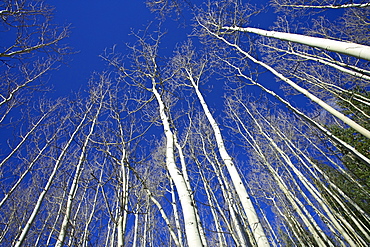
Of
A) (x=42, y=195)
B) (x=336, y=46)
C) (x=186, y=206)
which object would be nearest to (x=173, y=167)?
(x=186, y=206)

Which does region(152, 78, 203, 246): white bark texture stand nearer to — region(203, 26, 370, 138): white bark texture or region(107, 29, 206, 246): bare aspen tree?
region(107, 29, 206, 246): bare aspen tree

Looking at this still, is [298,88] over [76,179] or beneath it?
over

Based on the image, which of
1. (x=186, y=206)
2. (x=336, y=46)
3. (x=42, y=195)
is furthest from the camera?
(x=42, y=195)

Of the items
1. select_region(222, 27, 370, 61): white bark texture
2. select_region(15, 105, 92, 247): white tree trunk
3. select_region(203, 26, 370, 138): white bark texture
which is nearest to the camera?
select_region(222, 27, 370, 61): white bark texture

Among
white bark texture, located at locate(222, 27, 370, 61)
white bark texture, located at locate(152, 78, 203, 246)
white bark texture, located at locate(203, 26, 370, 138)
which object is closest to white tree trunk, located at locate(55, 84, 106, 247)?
white bark texture, located at locate(152, 78, 203, 246)

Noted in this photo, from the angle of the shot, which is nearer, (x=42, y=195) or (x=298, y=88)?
(x=298, y=88)

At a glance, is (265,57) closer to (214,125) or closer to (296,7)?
(296,7)

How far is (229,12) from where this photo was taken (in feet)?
16.5

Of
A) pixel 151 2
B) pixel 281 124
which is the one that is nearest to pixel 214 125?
pixel 151 2

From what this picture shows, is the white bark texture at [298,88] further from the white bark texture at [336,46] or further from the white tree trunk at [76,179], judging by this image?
the white tree trunk at [76,179]

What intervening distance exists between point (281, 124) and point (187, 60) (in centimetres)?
664

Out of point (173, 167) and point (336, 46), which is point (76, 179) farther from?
point (336, 46)

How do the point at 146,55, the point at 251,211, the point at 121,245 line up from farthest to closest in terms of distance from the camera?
the point at 146,55
the point at 251,211
the point at 121,245

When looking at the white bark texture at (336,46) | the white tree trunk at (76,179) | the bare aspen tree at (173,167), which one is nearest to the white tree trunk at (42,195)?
the white tree trunk at (76,179)
